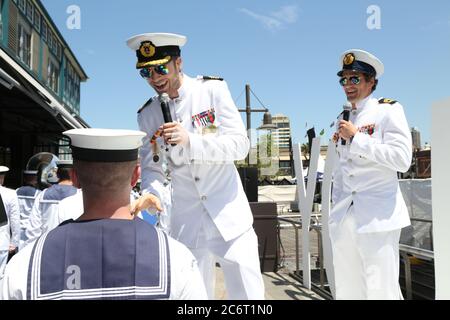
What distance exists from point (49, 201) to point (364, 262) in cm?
343

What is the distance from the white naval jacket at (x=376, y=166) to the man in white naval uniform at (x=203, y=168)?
0.86m

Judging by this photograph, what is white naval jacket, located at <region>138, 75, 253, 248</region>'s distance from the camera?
2.59m

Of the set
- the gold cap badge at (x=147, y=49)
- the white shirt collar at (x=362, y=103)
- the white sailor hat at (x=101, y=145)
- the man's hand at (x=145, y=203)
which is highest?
the gold cap badge at (x=147, y=49)

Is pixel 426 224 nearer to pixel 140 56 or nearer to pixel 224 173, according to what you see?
pixel 224 173

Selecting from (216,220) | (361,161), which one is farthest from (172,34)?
(361,161)

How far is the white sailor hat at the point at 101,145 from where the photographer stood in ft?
5.02

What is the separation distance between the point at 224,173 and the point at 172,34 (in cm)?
87

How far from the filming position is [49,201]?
491 cm

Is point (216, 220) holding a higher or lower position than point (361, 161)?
lower

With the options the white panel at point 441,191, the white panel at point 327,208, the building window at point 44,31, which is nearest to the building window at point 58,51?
the building window at point 44,31

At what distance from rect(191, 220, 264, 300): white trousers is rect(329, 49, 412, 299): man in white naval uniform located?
84 cm

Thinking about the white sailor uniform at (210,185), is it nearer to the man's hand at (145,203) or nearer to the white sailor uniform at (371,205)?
the man's hand at (145,203)

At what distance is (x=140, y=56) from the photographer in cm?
263

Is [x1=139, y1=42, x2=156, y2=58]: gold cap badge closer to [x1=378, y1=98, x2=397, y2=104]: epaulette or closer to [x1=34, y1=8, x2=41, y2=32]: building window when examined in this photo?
[x1=378, y1=98, x2=397, y2=104]: epaulette
